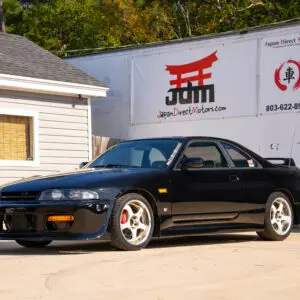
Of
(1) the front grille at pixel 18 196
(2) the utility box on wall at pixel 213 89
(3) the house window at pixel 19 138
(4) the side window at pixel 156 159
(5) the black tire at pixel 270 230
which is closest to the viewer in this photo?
(1) the front grille at pixel 18 196

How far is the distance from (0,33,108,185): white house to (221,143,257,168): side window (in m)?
7.36

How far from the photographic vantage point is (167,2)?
4059cm

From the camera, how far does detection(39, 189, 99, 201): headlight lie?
9.04 meters

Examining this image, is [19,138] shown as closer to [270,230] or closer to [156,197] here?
[270,230]

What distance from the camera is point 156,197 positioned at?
960 cm

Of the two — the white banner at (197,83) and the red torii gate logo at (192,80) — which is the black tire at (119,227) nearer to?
the white banner at (197,83)

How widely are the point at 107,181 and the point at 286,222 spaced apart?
296 cm

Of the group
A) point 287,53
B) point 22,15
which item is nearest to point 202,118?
point 287,53

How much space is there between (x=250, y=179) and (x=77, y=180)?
2.56m

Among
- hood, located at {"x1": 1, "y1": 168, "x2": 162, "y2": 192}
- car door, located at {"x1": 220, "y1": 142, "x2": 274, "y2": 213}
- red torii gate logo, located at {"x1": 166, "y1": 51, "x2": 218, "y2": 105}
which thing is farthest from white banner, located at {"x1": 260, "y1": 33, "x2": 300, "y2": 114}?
hood, located at {"x1": 1, "y1": 168, "x2": 162, "y2": 192}

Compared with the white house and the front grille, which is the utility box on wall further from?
the front grille

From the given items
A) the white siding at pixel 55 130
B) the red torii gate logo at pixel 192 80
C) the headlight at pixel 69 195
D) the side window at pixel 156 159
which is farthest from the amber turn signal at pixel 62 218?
the red torii gate logo at pixel 192 80

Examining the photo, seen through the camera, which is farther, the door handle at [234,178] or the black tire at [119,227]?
the door handle at [234,178]

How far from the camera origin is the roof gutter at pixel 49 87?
17.2 metres
